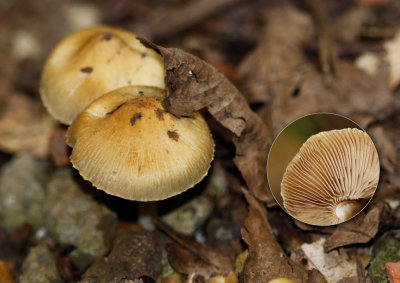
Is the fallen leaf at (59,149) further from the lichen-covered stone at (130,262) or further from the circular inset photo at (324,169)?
the circular inset photo at (324,169)

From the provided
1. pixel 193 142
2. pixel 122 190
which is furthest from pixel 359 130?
pixel 122 190

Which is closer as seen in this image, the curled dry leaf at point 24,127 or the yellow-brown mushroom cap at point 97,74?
the yellow-brown mushroom cap at point 97,74

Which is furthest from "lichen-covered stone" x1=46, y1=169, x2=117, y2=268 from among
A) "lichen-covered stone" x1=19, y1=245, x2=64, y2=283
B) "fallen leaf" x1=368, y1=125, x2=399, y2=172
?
"fallen leaf" x1=368, y1=125, x2=399, y2=172

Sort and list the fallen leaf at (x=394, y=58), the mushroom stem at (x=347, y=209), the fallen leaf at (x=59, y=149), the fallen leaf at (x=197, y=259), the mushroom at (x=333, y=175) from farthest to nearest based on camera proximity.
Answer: the fallen leaf at (x=394, y=58) → the fallen leaf at (x=59, y=149) → the fallen leaf at (x=197, y=259) → the mushroom stem at (x=347, y=209) → the mushroom at (x=333, y=175)

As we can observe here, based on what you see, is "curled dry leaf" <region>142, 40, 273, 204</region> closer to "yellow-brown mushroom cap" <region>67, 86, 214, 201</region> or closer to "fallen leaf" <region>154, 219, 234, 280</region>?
"yellow-brown mushroom cap" <region>67, 86, 214, 201</region>

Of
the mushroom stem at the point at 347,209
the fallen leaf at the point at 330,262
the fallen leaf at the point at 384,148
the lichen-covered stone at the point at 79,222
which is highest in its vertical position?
the mushroom stem at the point at 347,209

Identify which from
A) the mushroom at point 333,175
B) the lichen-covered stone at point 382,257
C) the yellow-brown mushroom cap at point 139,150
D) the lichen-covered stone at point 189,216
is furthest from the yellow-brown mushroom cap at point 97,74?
the lichen-covered stone at point 382,257

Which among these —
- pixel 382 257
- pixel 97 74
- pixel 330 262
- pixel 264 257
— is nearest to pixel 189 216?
pixel 264 257
